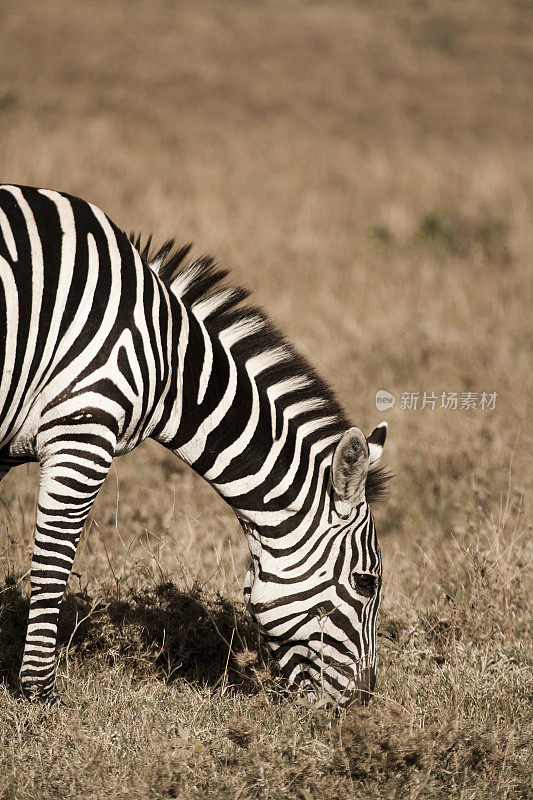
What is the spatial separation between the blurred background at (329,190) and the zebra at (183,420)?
4.02 feet

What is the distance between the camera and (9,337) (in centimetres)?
337

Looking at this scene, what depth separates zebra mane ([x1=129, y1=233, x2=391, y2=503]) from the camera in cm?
396

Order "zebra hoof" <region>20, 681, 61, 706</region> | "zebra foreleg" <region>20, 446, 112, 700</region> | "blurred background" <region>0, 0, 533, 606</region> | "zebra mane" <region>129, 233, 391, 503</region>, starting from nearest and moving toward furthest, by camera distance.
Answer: "zebra foreleg" <region>20, 446, 112, 700</region>, "zebra hoof" <region>20, 681, 61, 706</region>, "zebra mane" <region>129, 233, 391, 503</region>, "blurred background" <region>0, 0, 533, 606</region>

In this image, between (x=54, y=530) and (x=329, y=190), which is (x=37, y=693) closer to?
(x=54, y=530)

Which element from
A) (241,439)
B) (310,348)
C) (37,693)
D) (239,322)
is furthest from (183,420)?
(310,348)

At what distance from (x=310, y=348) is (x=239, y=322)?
578 centimetres

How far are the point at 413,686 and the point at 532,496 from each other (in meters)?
2.75

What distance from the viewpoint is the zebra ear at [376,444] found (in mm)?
3756

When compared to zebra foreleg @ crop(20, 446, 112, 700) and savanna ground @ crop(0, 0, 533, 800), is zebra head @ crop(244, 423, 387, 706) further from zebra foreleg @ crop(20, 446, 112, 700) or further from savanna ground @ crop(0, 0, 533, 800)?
zebra foreleg @ crop(20, 446, 112, 700)

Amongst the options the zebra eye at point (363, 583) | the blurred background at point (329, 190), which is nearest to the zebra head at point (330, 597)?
the zebra eye at point (363, 583)

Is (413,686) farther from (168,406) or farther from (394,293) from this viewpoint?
(394,293)

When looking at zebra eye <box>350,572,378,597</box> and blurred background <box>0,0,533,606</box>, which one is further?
blurred background <box>0,0,533,606</box>

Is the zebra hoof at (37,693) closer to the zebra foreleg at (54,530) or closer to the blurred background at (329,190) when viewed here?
the zebra foreleg at (54,530)

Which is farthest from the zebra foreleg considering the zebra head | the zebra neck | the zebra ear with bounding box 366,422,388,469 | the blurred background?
the blurred background
